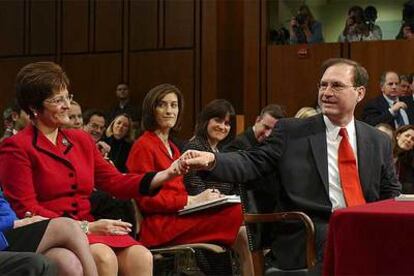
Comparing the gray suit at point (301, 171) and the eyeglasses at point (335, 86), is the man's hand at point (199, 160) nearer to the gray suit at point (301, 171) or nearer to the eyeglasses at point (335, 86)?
the gray suit at point (301, 171)

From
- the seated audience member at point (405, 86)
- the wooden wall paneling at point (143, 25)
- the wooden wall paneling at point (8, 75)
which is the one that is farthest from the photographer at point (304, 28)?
the wooden wall paneling at point (8, 75)

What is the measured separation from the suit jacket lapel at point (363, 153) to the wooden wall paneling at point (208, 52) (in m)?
6.30

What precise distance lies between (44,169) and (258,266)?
112 cm

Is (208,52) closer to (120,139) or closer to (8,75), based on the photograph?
(120,139)

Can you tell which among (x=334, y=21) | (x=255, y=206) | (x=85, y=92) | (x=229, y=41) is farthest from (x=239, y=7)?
(x=255, y=206)

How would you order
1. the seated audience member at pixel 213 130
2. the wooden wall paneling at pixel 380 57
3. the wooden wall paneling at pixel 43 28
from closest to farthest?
the seated audience member at pixel 213 130 → the wooden wall paneling at pixel 380 57 → the wooden wall paneling at pixel 43 28

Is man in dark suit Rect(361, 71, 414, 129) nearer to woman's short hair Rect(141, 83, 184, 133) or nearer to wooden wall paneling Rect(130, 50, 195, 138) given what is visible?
wooden wall paneling Rect(130, 50, 195, 138)

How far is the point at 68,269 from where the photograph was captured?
280 cm

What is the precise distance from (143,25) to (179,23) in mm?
558

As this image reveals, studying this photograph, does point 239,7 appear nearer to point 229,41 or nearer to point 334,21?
point 229,41

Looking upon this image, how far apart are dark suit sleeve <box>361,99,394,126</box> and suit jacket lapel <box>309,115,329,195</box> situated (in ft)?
13.4

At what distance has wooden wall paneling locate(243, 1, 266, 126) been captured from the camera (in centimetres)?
942

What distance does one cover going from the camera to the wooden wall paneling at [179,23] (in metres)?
9.86

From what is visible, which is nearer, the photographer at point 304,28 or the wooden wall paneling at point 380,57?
the wooden wall paneling at point 380,57
